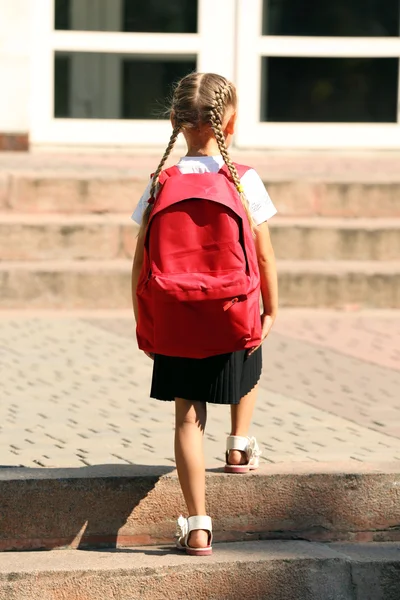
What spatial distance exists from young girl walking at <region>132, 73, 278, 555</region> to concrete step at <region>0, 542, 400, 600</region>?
122 millimetres

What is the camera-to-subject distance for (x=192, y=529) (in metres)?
4.34

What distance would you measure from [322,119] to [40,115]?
2.51m

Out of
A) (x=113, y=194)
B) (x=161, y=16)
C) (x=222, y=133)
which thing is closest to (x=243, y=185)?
(x=222, y=133)

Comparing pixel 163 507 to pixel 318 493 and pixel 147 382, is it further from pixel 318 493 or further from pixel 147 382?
pixel 147 382

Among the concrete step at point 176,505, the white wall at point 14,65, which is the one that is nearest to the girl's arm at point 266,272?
the concrete step at point 176,505

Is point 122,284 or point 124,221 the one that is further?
point 124,221

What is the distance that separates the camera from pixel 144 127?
11.4 metres

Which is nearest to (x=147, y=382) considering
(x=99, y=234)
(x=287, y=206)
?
(x=99, y=234)

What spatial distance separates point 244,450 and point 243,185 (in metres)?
1.02

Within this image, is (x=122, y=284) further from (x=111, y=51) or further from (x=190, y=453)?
(x=190, y=453)

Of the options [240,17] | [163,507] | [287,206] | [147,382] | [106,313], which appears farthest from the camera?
[240,17]

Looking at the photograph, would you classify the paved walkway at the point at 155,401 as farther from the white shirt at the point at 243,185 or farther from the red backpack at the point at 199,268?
the white shirt at the point at 243,185

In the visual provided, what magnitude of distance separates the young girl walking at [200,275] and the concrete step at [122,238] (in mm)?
4672

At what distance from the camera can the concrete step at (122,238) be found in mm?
9000
